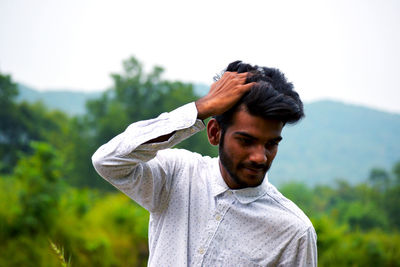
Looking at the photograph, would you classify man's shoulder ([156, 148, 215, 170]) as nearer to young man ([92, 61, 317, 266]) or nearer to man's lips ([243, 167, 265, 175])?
young man ([92, 61, 317, 266])

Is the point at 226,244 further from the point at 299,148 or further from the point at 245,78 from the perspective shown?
the point at 299,148

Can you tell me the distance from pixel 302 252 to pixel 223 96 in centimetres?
71

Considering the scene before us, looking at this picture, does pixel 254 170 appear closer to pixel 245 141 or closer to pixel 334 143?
pixel 245 141

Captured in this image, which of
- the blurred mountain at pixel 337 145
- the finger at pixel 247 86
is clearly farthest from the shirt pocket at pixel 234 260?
the blurred mountain at pixel 337 145

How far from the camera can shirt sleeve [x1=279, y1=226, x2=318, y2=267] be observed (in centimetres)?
172

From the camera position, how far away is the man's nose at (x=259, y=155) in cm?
169

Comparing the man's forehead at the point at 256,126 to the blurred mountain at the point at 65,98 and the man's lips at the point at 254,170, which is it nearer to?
the man's lips at the point at 254,170

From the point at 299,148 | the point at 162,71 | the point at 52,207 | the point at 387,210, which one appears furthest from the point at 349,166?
the point at 52,207

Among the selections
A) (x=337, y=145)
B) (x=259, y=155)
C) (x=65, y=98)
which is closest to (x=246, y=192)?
(x=259, y=155)

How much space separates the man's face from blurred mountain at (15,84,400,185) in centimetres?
4447

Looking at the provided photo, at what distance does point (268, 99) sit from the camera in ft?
5.64

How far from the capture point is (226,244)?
5.78 ft

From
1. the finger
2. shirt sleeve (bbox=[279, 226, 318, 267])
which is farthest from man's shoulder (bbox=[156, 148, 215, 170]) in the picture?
shirt sleeve (bbox=[279, 226, 318, 267])

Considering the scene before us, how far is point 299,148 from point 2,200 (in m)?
45.5
